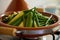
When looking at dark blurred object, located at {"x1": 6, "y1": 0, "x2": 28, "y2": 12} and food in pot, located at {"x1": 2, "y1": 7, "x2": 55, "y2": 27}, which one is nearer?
food in pot, located at {"x1": 2, "y1": 7, "x2": 55, "y2": 27}

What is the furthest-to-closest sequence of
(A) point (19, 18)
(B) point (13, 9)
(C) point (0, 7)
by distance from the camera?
(C) point (0, 7) < (B) point (13, 9) < (A) point (19, 18)

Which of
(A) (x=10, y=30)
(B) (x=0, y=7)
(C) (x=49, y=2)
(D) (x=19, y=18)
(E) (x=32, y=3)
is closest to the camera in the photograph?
(A) (x=10, y=30)

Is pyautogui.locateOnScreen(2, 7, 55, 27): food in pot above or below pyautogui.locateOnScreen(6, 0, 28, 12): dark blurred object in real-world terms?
below

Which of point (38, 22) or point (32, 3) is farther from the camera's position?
point (32, 3)

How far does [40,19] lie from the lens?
0.58 meters

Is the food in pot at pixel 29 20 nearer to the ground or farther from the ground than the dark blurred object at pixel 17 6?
nearer to the ground

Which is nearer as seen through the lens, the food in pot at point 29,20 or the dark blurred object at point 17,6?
the food in pot at point 29,20

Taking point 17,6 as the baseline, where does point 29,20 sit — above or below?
below

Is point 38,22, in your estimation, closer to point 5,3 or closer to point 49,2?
point 5,3

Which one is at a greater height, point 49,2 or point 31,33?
point 49,2

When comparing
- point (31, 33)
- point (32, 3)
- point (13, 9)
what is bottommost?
point (31, 33)

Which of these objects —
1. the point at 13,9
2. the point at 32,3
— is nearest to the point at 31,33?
the point at 13,9

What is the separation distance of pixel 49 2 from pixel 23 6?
0.48m

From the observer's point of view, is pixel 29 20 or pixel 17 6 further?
pixel 17 6
